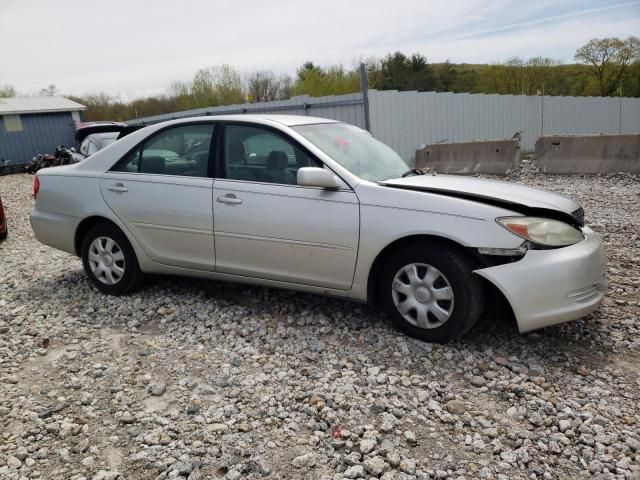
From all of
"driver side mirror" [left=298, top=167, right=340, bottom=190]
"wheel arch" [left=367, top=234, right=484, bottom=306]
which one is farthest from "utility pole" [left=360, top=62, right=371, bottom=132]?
"wheel arch" [left=367, top=234, right=484, bottom=306]

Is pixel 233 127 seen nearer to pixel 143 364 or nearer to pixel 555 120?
pixel 143 364

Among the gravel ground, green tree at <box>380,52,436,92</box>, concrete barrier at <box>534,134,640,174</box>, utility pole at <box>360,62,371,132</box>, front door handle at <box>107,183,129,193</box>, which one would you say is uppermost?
green tree at <box>380,52,436,92</box>

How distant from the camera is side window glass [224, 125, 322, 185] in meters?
4.09

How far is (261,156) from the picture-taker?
14.0 feet

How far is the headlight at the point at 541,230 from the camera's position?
11.0ft

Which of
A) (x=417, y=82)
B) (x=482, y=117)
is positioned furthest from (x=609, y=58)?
(x=482, y=117)

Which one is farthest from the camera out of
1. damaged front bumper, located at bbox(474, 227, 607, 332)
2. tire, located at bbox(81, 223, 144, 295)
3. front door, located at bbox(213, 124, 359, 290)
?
tire, located at bbox(81, 223, 144, 295)

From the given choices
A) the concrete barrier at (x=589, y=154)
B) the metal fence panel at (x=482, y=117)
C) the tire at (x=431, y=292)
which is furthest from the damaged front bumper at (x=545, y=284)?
the metal fence panel at (x=482, y=117)

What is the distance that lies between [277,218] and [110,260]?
1.94m

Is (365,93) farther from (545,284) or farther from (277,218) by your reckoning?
(545,284)

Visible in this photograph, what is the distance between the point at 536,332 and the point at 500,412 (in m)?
1.14

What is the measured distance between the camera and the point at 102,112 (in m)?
41.5

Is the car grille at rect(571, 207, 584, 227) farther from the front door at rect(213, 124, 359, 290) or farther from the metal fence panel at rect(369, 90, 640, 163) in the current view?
the metal fence panel at rect(369, 90, 640, 163)

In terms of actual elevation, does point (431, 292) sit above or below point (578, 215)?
below
